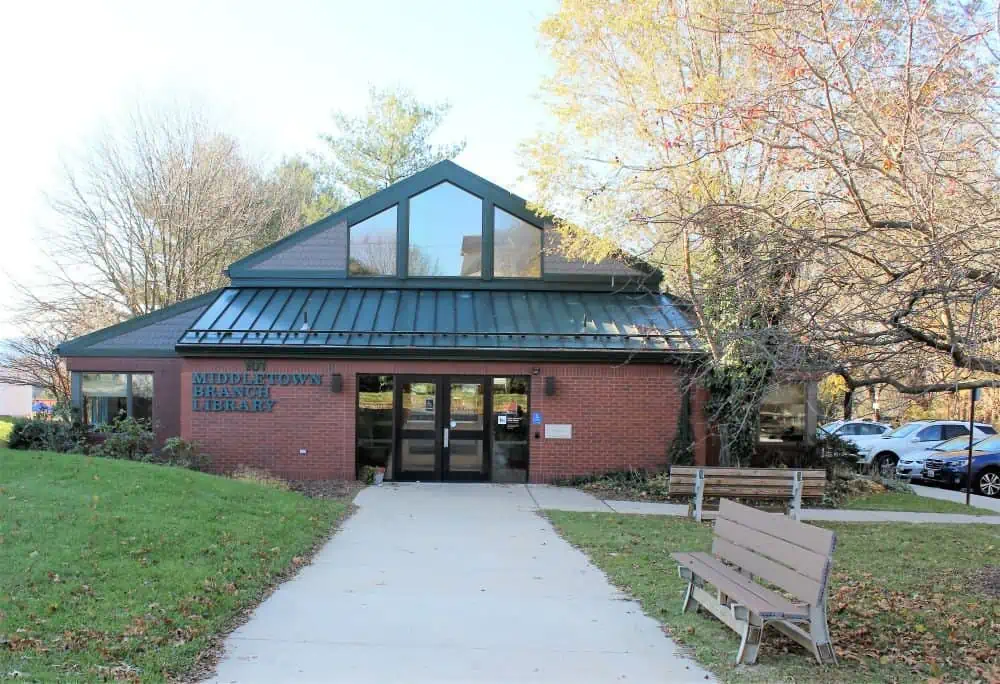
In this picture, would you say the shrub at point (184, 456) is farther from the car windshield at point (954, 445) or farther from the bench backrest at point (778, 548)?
the car windshield at point (954, 445)

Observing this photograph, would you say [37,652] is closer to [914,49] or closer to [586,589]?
[586,589]

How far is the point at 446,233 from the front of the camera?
17609 millimetres

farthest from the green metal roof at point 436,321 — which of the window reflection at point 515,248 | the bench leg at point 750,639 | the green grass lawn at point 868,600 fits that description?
the bench leg at point 750,639

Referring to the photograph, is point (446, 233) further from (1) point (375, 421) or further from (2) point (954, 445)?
(2) point (954, 445)

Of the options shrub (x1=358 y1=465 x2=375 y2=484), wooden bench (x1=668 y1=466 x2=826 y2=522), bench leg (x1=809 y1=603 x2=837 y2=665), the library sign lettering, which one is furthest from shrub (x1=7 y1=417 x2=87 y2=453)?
bench leg (x1=809 y1=603 x2=837 y2=665)

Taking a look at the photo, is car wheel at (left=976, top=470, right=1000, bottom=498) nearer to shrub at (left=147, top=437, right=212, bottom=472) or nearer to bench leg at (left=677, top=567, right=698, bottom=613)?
bench leg at (left=677, top=567, right=698, bottom=613)

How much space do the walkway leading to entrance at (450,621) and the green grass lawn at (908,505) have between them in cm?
721

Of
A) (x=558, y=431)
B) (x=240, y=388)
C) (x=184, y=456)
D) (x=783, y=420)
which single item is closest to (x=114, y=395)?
(x=184, y=456)

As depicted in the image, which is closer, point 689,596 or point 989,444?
point 689,596

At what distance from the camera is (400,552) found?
8.78m

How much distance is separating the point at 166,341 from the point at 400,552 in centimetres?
1121

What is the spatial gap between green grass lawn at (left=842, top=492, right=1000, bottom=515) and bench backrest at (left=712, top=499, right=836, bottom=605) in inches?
321

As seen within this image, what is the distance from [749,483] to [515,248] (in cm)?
830

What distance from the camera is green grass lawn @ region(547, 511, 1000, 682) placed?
17.1 ft
